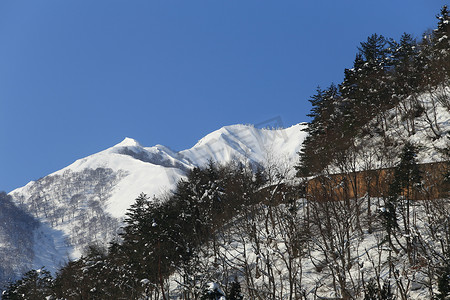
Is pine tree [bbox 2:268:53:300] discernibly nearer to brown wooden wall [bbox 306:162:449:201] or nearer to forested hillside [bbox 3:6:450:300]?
forested hillside [bbox 3:6:450:300]

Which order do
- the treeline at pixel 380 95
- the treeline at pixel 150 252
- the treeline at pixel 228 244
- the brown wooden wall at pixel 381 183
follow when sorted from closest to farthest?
the brown wooden wall at pixel 381 183, the treeline at pixel 228 244, the treeline at pixel 150 252, the treeline at pixel 380 95

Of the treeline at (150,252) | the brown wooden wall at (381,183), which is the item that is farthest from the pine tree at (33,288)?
the brown wooden wall at (381,183)

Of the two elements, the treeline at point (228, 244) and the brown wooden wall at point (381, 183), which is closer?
the brown wooden wall at point (381, 183)

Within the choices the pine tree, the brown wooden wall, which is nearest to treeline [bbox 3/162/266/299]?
the pine tree

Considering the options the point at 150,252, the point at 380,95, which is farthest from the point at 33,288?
the point at 380,95

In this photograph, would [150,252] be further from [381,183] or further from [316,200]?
[381,183]

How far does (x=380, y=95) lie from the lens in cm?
3656

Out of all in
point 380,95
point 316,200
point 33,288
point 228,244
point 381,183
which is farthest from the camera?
point 380,95

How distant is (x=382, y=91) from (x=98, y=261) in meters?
32.9

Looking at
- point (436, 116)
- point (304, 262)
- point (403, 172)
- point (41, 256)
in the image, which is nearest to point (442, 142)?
point (436, 116)

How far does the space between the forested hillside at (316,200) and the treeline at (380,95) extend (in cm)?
12

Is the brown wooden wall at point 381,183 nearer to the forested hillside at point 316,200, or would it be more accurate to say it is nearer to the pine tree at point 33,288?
the forested hillside at point 316,200

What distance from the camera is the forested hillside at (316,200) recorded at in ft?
72.0

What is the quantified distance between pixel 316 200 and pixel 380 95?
18.5 metres
